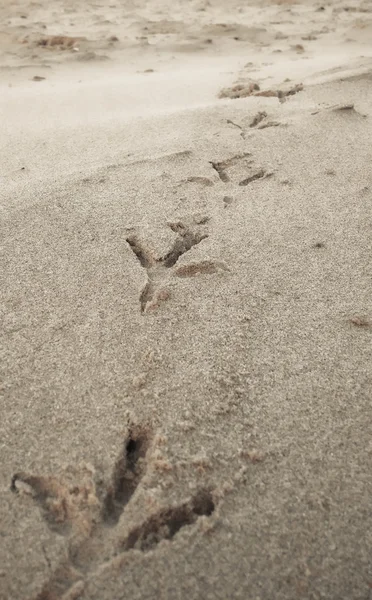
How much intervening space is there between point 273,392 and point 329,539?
1.04ft

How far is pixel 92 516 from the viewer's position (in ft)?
2.90

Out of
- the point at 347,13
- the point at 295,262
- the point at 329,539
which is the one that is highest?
the point at 347,13

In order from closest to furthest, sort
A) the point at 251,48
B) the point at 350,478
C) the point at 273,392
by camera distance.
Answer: the point at 350,478 < the point at 273,392 < the point at 251,48

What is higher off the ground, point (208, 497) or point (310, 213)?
point (310, 213)

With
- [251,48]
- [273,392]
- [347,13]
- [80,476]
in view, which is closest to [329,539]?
[273,392]

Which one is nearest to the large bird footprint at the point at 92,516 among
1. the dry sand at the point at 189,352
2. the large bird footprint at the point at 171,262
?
the dry sand at the point at 189,352

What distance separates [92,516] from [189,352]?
43cm

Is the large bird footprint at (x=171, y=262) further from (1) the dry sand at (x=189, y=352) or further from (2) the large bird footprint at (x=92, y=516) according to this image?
(2) the large bird footprint at (x=92, y=516)

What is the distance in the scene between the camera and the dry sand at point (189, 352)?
2.78 ft

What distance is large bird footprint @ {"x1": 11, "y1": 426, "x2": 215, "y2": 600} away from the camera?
0.82m

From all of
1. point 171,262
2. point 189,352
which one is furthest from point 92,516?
point 171,262

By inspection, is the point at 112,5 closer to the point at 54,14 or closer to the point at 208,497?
the point at 54,14

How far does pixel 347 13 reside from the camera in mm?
4676

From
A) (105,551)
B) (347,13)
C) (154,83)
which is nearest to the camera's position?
(105,551)
